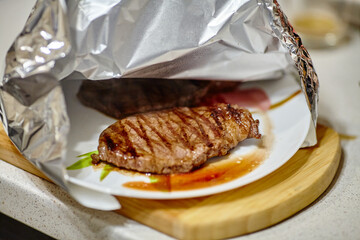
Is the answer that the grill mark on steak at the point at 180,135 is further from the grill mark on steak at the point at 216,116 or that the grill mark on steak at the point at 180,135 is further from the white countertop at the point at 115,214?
the white countertop at the point at 115,214

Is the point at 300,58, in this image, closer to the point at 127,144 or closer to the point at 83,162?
the point at 127,144

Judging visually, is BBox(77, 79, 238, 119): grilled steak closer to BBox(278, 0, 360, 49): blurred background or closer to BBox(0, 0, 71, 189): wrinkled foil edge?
BBox(0, 0, 71, 189): wrinkled foil edge

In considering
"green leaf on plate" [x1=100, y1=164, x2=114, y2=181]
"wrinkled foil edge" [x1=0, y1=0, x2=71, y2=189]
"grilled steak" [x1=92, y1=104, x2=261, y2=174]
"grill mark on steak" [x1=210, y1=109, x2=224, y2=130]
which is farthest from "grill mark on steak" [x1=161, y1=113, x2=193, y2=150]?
"wrinkled foil edge" [x1=0, y1=0, x2=71, y2=189]

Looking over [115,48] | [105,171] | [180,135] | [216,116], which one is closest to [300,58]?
[216,116]

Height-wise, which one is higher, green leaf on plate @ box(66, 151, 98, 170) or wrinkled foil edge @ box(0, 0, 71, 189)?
wrinkled foil edge @ box(0, 0, 71, 189)

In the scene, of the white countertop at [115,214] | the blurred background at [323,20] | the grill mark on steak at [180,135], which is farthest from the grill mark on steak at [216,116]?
the blurred background at [323,20]

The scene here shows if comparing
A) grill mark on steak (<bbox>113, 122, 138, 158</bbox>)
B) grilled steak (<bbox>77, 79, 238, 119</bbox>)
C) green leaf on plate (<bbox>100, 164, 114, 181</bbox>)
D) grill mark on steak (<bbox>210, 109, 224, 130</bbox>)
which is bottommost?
grilled steak (<bbox>77, 79, 238, 119</bbox>)
